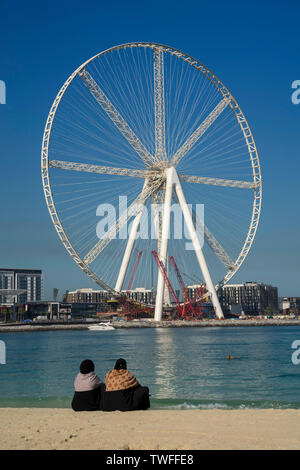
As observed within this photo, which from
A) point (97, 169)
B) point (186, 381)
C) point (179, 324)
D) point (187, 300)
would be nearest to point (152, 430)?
point (186, 381)

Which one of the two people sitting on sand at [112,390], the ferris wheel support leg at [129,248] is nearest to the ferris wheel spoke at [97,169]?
the ferris wheel support leg at [129,248]

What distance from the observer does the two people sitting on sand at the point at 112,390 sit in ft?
35.3

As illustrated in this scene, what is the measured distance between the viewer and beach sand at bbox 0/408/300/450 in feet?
25.7

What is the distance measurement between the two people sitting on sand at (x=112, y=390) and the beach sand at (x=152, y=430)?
9.0 inches

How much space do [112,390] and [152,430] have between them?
209cm

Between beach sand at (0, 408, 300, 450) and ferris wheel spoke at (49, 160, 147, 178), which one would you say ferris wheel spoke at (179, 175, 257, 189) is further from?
beach sand at (0, 408, 300, 450)

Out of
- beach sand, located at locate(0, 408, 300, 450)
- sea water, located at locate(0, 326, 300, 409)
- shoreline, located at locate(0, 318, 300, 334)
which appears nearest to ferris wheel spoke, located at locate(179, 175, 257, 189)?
shoreline, located at locate(0, 318, 300, 334)

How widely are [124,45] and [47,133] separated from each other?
45.6 feet

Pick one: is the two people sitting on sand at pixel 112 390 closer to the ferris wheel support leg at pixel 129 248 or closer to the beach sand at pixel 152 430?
the beach sand at pixel 152 430

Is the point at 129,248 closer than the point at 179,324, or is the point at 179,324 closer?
the point at 129,248

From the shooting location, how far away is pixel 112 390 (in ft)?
35.8

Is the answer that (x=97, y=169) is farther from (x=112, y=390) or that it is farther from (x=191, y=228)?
(x=112, y=390)
